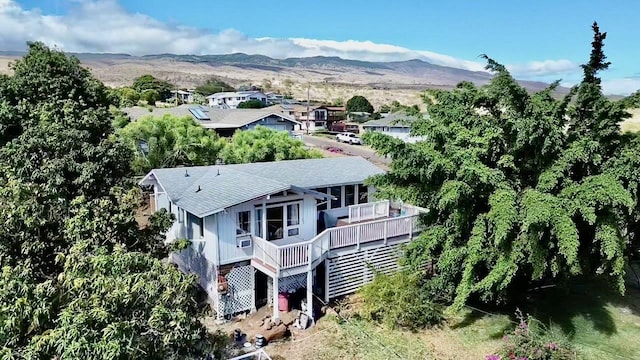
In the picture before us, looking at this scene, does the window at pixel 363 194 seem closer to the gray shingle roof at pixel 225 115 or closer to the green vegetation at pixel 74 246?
the green vegetation at pixel 74 246

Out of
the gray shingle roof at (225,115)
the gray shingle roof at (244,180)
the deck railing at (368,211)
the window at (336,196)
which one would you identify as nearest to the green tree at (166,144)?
the gray shingle roof at (244,180)

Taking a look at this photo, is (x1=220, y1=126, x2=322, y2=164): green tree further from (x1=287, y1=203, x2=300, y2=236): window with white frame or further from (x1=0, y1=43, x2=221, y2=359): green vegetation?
(x1=287, y1=203, x2=300, y2=236): window with white frame

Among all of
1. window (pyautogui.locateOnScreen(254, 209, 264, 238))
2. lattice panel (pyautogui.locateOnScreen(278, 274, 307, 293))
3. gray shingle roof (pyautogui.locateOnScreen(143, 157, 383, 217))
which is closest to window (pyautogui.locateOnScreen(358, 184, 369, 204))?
gray shingle roof (pyautogui.locateOnScreen(143, 157, 383, 217))

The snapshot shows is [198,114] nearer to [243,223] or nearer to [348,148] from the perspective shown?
[348,148]

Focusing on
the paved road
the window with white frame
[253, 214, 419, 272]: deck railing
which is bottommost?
the paved road

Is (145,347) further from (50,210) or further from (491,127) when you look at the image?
(491,127)

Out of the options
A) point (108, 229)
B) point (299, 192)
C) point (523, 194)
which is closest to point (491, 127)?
point (523, 194)
